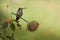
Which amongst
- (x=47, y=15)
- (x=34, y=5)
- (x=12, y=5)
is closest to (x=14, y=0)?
(x=12, y=5)

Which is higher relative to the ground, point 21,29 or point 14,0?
point 14,0

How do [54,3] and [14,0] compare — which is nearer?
[54,3]

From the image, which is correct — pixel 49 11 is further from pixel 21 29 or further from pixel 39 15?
pixel 21 29

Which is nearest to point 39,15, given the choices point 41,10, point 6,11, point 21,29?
point 41,10

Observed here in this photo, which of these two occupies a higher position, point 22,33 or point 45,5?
point 45,5

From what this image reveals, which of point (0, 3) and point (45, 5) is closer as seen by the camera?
point (45, 5)

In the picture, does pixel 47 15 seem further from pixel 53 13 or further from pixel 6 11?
pixel 6 11
